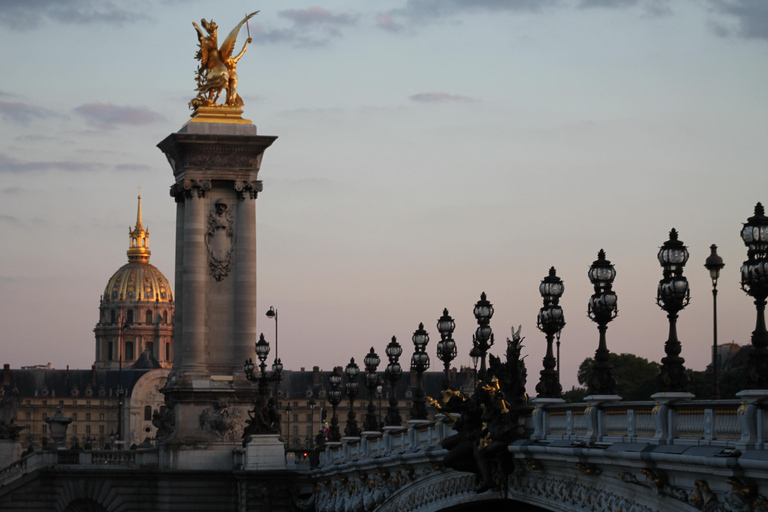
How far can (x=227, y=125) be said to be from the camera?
257ft

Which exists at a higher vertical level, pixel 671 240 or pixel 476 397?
pixel 671 240

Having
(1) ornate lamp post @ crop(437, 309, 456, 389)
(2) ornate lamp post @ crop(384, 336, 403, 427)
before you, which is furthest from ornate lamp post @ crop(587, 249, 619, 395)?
(2) ornate lamp post @ crop(384, 336, 403, 427)

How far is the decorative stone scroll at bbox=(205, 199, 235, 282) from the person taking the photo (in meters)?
77.6

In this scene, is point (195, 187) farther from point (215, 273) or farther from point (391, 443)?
point (391, 443)

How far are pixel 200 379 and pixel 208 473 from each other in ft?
14.4

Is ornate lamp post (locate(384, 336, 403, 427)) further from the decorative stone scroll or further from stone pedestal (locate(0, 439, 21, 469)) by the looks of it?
stone pedestal (locate(0, 439, 21, 469))

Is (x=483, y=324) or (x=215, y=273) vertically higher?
(x=215, y=273)

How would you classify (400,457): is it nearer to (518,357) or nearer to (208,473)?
(518,357)

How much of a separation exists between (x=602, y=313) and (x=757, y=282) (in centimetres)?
753

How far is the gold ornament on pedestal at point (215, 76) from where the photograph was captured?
7925 centimetres

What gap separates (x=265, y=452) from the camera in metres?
70.2

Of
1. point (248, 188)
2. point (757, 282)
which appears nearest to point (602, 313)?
point (757, 282)

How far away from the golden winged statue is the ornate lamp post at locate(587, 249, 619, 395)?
164ft

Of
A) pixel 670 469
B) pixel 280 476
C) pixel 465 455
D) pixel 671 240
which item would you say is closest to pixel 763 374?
pixel 670 469
